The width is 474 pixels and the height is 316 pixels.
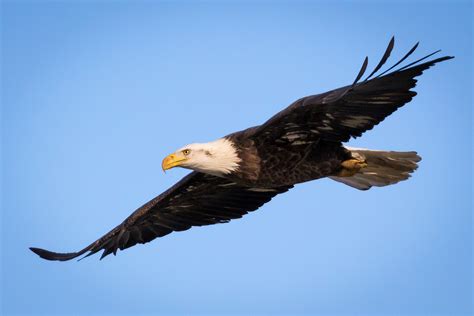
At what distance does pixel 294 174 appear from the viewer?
29.7 feet

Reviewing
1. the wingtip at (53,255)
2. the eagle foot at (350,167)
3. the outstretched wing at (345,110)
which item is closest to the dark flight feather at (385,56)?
the outstretched wing at (345,110)

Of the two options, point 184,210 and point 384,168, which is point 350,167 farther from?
point 184,210

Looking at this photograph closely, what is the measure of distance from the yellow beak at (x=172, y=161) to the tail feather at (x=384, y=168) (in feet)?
6.03

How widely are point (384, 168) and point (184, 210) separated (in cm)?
241

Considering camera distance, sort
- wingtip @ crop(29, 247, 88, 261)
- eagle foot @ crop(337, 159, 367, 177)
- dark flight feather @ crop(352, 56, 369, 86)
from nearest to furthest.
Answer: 1. dark flight feather @ crop(352, 56, 369, 86)
2. eagle foot @ crop(337, 159, 367, 177)
3. wingtip @ crop(29, 247, 88, 261)

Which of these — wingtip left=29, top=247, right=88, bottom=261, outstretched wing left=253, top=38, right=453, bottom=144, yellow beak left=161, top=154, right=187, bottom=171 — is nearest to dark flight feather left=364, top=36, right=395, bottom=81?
outstretched wing left=253, top=38, right=453, bottom=144

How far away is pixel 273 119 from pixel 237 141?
635 millimetres

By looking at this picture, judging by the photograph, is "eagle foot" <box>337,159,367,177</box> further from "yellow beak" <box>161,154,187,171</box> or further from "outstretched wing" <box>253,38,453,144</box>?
"yellow beak" <box>161,154,187,171</box>

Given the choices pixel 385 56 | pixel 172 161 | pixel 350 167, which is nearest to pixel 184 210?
pixel 172 161

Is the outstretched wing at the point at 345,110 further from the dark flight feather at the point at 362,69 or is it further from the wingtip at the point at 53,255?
the wingtip at the point at 53,255

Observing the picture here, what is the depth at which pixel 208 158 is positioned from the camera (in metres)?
9.01

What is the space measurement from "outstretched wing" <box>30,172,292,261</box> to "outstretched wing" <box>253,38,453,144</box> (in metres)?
1.29

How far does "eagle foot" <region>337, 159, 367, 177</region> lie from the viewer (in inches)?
364

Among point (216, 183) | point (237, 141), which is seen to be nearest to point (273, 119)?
point (237, 141)
